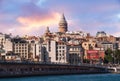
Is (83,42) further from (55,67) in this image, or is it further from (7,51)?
(55,67)

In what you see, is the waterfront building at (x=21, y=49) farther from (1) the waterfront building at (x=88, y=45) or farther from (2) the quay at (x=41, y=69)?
(2) the quay at (x=41, y=69)

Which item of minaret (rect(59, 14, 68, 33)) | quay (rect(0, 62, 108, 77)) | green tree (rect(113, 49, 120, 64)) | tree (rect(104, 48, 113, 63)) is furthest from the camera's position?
minaret (rect(59, 14, 68, 33))

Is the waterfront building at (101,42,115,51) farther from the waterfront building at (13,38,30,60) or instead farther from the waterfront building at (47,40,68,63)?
the waterfront building at (13,38,30,60)

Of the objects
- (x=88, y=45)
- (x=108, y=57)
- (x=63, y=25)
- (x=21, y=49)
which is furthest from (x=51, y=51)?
(x=63, y=25)

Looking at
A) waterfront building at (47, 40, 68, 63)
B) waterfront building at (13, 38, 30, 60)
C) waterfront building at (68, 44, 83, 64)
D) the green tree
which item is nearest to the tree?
the green tree

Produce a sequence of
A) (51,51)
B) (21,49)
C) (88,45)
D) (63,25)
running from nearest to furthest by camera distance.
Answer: (51,51) < (21,49) < (88,45) < (63,25)

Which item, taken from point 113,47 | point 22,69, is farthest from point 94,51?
point 22,69

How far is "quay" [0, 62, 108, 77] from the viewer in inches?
3615

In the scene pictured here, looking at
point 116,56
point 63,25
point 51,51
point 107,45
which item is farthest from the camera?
point 63,25

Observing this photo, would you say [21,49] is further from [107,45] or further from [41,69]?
[107,45]

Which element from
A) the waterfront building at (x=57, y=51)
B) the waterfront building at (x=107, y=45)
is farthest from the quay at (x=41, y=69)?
the waterfront building at (x=107, y=45)

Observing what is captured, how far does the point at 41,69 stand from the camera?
101 meters

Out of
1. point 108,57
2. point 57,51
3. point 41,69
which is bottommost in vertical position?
point 41,69

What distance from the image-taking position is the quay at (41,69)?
3615 inches
